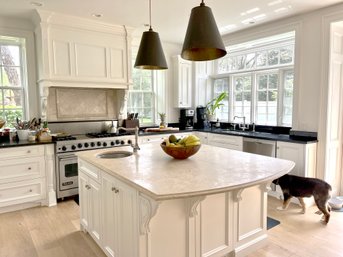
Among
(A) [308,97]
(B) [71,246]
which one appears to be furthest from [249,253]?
(A) [308,97]

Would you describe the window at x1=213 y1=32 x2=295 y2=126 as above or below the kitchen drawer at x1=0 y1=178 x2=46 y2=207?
above

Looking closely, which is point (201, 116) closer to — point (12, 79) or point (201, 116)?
point (201, 116)

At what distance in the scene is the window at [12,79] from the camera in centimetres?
388

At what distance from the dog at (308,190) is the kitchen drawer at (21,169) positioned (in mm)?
3221

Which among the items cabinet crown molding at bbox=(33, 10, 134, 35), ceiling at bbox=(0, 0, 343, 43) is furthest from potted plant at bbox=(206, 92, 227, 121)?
cabinet crown molding at bbox=(33, 10, 134, 35)

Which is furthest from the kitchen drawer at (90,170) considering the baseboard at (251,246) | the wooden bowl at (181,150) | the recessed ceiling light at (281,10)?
the recessed ceiling light at (281,10)

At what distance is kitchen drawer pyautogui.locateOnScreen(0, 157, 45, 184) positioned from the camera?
3271 millimetres

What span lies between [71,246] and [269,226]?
84.3 inches

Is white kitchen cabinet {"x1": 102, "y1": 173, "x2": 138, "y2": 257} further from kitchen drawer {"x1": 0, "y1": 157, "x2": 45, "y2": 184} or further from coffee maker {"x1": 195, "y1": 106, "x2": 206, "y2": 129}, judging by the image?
coffee maker {"x1": 195, "y1": 106, "x2": 206, "y2": 129}

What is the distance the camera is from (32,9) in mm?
3414

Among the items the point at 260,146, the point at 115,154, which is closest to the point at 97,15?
the point at 115,154

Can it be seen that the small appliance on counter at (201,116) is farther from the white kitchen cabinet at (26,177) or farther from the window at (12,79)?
the window at (12,79)

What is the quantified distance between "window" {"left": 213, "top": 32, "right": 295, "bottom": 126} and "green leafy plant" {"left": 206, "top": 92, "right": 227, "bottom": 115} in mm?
133

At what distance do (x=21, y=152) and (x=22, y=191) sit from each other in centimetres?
53
